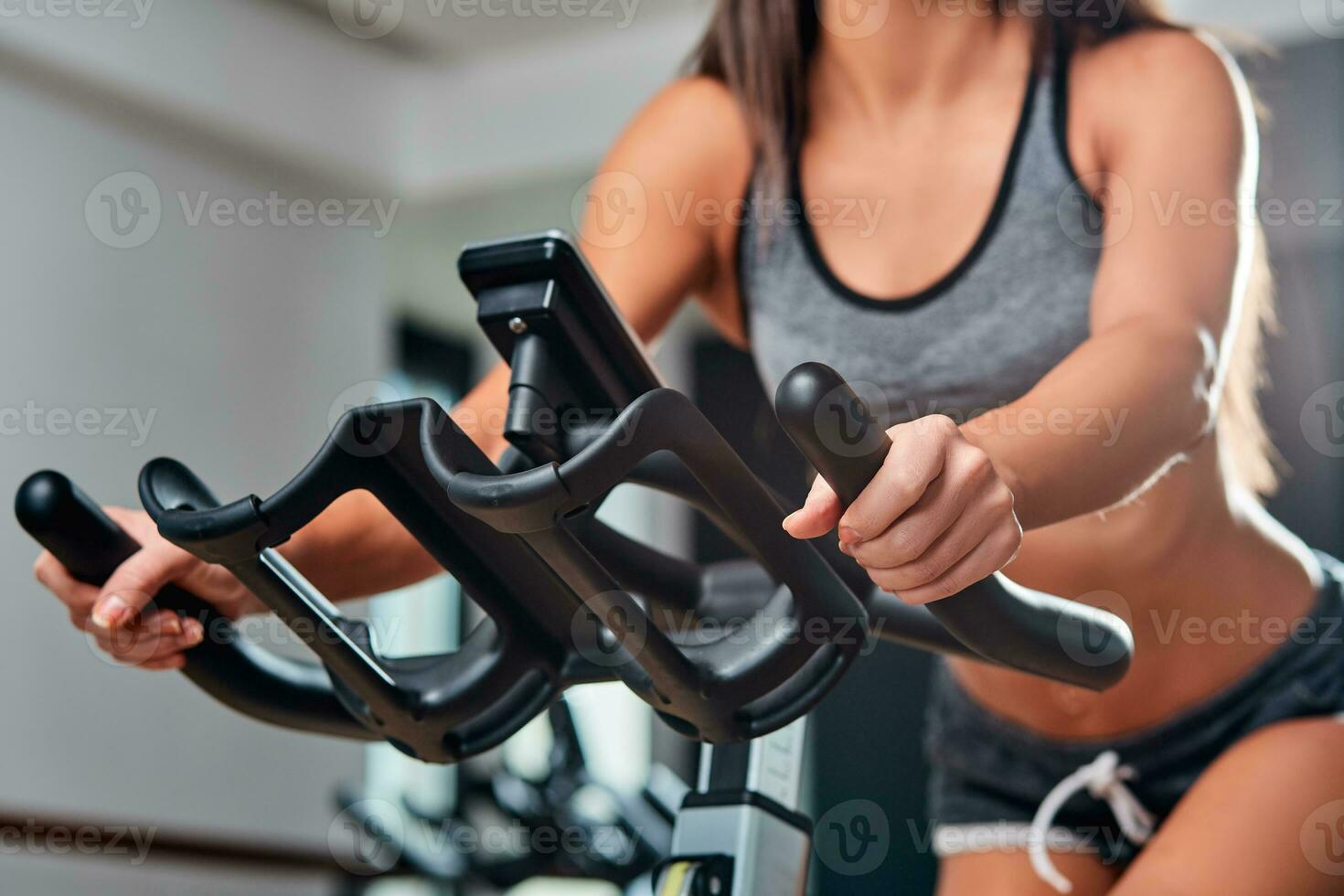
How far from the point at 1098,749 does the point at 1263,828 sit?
0.23 m

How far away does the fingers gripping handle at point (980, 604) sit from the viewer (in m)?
0.58

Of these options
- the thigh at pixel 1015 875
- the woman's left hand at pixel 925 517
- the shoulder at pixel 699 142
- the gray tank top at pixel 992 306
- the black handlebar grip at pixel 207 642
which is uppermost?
the shoulder at pixel 699 142

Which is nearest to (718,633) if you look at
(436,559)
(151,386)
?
(436,559)

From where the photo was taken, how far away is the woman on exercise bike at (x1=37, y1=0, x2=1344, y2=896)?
1.01 m

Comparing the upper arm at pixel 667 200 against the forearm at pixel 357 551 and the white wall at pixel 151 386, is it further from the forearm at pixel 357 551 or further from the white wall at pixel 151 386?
the white wall at pixel 151 386

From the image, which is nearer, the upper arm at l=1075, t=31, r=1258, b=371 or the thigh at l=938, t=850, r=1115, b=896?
the upper arm at l=1075, t=31, r=1258, b=371

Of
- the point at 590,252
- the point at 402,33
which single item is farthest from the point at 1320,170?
the point at 590,252

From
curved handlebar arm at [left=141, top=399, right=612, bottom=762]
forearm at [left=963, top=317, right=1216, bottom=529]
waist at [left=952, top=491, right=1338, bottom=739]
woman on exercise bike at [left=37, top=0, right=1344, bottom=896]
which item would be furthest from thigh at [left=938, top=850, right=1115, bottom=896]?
curved handlebar arm at [left=141, top=399, right=612, bottom=762]

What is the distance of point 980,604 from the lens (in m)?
0.71

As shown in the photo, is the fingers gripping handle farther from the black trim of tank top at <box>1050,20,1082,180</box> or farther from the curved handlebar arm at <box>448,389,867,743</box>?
the black trim of tank top at <box>1050,20,1082,180</box>

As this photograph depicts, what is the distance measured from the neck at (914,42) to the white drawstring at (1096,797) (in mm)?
623

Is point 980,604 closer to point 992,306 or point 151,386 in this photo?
point 992,306

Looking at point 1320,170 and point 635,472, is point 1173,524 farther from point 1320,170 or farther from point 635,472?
point 1320,170

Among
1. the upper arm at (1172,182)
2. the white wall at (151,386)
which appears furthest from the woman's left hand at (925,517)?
the white wall at (151,386)
